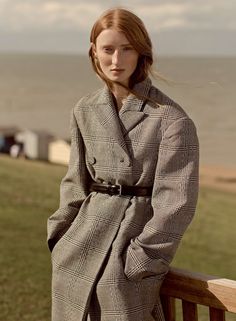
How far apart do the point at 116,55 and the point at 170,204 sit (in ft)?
1.82

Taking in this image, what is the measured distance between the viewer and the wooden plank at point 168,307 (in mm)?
2623

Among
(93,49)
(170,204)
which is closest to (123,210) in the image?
(170,204)

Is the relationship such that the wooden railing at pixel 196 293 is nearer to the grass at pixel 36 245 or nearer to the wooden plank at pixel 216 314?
the wooden plank at pixel 216 314

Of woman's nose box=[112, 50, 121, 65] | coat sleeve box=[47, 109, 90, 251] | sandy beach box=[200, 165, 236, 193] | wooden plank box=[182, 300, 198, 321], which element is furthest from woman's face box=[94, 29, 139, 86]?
sandy beach box=[200, 165, 236, 193]

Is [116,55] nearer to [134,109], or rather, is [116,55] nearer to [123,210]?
[134,109]

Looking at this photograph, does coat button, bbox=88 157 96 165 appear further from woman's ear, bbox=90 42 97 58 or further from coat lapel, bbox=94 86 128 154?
woman's ear, bbox=90 42 97 58

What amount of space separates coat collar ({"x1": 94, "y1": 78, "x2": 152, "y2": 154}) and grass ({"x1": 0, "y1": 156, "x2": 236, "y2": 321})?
2.89 metres

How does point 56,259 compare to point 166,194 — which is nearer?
point 166,194

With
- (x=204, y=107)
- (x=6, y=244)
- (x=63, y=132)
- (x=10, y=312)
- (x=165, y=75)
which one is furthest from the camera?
(x=204, y=107)

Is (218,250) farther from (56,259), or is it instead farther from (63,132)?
(63,132)

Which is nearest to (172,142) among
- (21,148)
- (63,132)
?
(21,148)

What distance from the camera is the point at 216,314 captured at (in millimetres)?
2525

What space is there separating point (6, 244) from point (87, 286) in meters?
5.06

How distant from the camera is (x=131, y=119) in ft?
8.09
